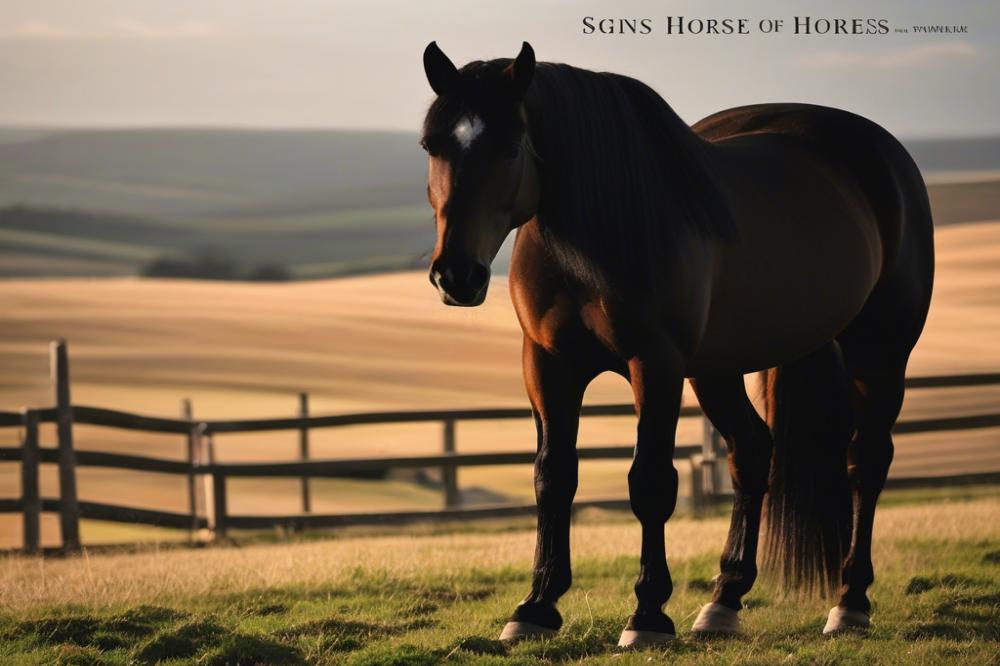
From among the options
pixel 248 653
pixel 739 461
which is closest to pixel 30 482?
pixel 248 653

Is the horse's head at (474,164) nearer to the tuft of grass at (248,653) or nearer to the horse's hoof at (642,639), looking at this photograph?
the horse's hoof at (642,639)

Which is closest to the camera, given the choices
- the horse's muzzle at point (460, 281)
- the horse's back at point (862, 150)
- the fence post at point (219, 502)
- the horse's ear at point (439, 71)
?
the horse's muzzle at point (460, 281)

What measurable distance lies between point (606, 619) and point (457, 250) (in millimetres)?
2295

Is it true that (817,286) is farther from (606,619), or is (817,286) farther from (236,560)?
(236,560)

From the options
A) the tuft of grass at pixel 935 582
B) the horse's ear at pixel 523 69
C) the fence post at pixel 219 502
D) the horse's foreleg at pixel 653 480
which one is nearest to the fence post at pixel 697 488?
the fence post at pixel 219 502

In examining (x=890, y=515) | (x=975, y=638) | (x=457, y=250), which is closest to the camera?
(x=457, y=250)

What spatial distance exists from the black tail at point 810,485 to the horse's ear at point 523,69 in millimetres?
2545

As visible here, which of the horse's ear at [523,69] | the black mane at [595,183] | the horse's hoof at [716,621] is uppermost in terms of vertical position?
the horse's ear at [523,69]

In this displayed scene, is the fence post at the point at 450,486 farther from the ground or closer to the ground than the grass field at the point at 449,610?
closer to the ground

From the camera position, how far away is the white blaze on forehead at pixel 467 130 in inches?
170

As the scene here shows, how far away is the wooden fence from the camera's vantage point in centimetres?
1224

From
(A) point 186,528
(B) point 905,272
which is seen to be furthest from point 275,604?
(A) point 186,528

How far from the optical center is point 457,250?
4211mm

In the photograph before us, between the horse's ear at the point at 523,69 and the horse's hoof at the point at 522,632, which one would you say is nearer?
the horse's ear at the point at 523,69
